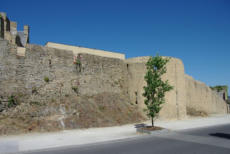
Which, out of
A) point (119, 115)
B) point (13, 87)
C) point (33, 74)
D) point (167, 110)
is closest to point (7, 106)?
point (13, 87)

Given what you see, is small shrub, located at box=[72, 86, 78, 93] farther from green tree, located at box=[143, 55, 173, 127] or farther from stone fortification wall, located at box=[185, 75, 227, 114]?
stone fortification wall, located at box=[185, 75, 227, 114]

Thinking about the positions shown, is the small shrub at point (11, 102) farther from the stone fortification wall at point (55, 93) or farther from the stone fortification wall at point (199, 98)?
the stone fortification wall at point (199, 98)

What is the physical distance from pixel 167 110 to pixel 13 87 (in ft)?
45.9

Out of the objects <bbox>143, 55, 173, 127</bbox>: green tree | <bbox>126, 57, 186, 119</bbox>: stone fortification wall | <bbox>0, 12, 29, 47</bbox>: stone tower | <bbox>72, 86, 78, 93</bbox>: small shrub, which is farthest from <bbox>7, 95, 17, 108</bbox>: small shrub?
<bbox>126, 57, 186, 119</bbox>: stone fortification wall

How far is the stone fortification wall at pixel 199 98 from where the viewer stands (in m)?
26.6

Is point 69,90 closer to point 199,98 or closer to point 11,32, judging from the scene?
point 11,32

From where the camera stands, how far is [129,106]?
18828 millimetres

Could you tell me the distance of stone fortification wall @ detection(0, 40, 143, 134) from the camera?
12766 millimetres

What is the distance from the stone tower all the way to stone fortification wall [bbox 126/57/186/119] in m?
12.7

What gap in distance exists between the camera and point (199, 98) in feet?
91.2

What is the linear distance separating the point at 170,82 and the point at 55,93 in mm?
11464

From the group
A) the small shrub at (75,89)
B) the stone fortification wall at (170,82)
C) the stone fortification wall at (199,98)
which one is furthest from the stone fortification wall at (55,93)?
the stone fortification wall at (199,98)

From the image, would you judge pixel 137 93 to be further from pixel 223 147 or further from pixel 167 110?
pixel 223 147

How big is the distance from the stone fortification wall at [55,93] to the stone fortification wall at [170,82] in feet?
5.52
